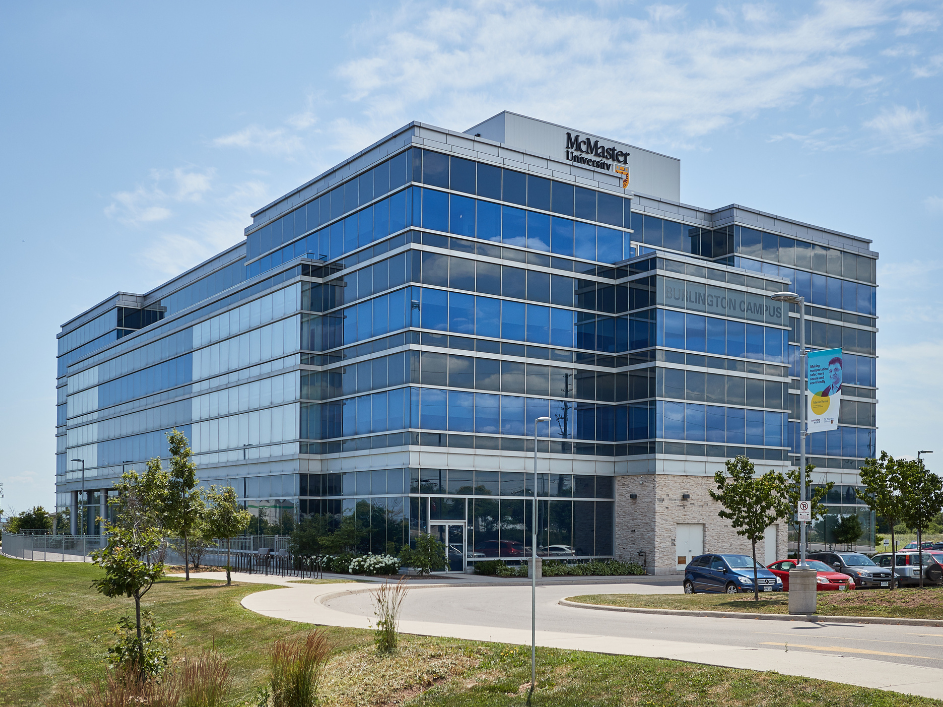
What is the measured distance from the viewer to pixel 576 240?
49.8 metres

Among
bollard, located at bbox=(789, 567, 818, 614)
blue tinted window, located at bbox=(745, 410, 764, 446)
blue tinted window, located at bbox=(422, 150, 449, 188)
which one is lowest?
bollard, located at bbox=(789, 567, 818, 614)

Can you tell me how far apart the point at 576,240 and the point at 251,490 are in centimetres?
2313

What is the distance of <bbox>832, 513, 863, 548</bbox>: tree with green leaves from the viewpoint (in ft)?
195

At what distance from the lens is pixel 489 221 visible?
46688 millimetres

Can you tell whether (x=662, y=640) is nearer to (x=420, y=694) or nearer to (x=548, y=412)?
(x=420, y=694)

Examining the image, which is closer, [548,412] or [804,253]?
[548,412]

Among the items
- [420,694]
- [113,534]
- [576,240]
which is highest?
[576,240]

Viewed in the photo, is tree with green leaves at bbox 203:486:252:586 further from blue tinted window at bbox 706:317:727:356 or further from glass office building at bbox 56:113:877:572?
blue tinted window at bbox 706:317:727:356

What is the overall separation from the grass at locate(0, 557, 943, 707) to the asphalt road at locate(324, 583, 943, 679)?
248cm

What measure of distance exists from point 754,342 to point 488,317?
1568cm

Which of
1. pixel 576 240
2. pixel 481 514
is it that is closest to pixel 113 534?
pixel 481 514

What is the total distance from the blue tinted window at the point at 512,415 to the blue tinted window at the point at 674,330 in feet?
26.8

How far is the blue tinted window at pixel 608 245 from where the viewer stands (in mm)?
50781

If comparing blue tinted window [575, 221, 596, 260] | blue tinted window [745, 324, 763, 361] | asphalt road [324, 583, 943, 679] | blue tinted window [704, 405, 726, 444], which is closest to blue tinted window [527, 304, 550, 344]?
blue tinted window [575, 221, 596, 260]
